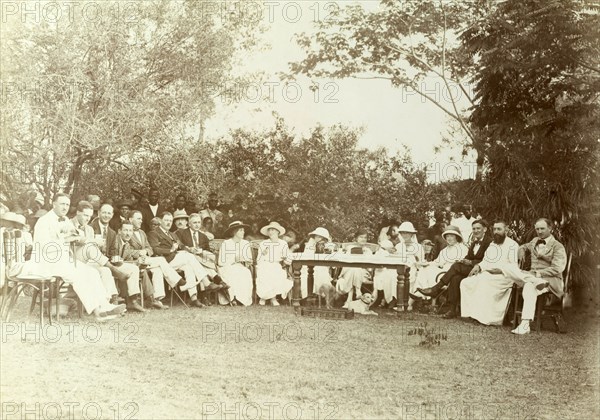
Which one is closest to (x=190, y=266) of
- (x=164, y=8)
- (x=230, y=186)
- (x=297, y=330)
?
(x=230, y=186)

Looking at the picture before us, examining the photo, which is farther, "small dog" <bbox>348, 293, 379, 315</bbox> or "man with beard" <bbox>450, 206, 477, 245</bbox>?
"small dog" <bbox>348, 293, 379, 315</bbox>

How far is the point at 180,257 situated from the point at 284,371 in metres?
3.06

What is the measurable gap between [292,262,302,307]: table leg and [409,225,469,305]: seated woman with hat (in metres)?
1.34

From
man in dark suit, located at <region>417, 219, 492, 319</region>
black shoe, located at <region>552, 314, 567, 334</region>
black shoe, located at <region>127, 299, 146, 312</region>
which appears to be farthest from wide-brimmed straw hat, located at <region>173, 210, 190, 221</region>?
black shoe, located at <region>552, 314, 567, 334</region>

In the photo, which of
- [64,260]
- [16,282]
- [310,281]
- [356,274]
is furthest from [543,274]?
[16,282]

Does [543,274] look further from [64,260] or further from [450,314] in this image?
[64,260]

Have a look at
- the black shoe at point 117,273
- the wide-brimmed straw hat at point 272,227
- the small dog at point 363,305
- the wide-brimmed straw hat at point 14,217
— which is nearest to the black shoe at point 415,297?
the small dog at point 363,305

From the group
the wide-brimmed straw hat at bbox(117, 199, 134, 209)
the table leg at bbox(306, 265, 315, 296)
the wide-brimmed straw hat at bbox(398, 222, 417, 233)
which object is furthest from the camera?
the table leg at bbox(306, 265, 315, 296)

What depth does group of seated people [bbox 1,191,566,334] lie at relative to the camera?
6250 millimetres

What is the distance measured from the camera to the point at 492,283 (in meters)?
6.90

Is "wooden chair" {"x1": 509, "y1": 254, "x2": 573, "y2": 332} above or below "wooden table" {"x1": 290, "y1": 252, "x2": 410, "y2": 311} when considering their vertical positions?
below

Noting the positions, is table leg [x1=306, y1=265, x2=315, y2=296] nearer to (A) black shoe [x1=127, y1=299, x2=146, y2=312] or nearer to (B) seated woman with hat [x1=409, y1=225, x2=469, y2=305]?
(B) seated woman with hat [x1=409, y1=225, x2=469, y2=305]

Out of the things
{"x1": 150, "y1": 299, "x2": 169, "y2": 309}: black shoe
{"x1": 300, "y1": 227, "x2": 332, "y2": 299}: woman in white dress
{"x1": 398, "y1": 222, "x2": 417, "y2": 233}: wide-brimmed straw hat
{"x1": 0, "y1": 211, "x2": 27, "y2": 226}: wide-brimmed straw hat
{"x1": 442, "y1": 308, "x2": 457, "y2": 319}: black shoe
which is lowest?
{"x1": 442, "y1": 308, "x2": 457, "y2": 319}: black shoe

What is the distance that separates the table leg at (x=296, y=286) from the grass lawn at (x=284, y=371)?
945mm
